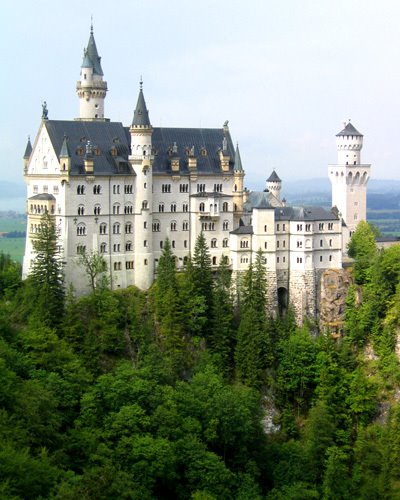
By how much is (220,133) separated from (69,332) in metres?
28.6

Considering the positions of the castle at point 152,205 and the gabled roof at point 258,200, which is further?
the gabled roof at point 258,200

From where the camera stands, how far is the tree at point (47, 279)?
8956 centimetres

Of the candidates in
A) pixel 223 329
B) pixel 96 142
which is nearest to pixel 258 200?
pixel 223 329

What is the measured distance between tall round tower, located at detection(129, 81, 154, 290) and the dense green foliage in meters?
2.20

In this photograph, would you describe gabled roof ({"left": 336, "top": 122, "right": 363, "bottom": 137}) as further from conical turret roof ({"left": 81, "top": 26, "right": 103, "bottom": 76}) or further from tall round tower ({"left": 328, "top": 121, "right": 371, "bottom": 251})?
conical turret roof ({"left": 81, "top": 26, "right": 103, "bottom": 76})

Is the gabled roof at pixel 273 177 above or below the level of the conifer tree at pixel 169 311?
above

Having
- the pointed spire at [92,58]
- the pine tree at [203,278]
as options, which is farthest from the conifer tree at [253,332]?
the pointed spire at [92,58]

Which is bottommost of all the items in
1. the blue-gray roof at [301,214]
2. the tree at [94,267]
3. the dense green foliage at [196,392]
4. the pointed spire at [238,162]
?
the dense green foliage at [196,392]

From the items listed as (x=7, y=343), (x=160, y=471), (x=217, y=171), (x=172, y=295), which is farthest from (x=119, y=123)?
(x=160, y=471)

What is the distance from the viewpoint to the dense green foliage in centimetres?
7500

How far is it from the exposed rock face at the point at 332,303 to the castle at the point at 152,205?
2.66 ft

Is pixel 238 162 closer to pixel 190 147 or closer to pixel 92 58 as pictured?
pixel 190 147

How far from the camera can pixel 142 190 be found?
9800cm

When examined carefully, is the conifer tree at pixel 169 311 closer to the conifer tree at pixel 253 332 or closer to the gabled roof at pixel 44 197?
the conifer tree at pixel 253 332
